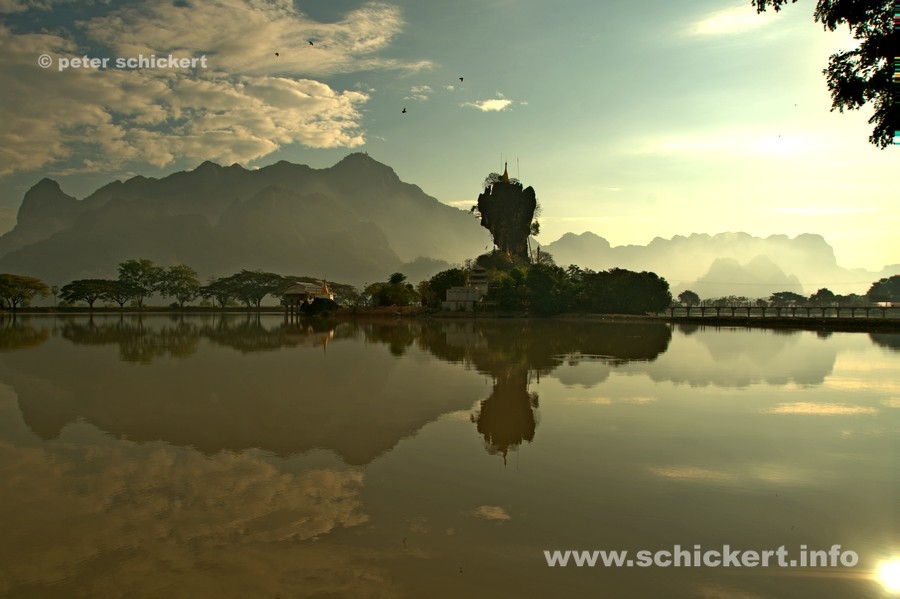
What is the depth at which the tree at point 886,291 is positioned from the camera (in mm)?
112456

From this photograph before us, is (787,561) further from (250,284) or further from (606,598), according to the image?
(250,284)

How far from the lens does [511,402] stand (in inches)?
606

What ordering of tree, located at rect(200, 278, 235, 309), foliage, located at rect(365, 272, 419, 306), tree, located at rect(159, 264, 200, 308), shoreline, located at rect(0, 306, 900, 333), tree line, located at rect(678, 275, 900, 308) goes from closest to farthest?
shoreline, located at rect(0, 306, 900, 333) < foliage, located at rect(365, 272, 419, 306) < tree, located at rect(159, 264, 200, 308) < tree, located at rect(200, 278, 235, 309) < tree line, located at rect(678, 275, 900, 308)

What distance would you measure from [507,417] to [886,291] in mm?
131944

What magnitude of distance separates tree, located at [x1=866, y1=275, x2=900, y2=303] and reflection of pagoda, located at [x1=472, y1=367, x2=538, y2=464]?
409 feet

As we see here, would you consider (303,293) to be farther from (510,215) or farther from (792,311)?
(792,311)

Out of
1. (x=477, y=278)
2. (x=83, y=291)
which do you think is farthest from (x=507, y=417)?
(x=83, y=291)

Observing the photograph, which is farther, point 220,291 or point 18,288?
point 220,291

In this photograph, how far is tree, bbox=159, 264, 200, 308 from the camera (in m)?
98.3

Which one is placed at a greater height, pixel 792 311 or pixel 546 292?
pixel 546 292

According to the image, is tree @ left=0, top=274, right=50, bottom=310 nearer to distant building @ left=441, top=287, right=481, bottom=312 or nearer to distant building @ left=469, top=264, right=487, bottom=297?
distant building @ left=441, top=287, right=481, bottom=312

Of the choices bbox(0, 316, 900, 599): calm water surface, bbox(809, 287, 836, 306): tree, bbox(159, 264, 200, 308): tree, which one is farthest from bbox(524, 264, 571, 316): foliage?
bbox(809, 287, 836, 306): tree

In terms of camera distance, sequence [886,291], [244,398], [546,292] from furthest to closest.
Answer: [886,291] → [546,292] → [244,398]

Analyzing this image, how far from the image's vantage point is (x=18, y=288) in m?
81.9
